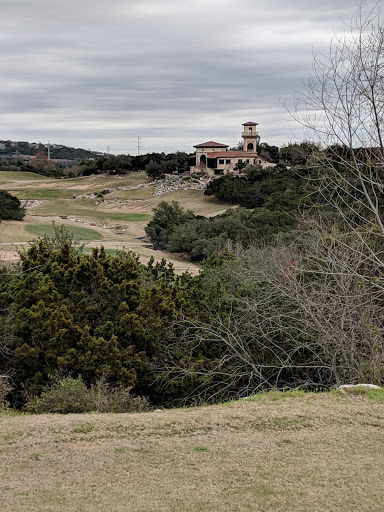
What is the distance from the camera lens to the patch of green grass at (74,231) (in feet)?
160

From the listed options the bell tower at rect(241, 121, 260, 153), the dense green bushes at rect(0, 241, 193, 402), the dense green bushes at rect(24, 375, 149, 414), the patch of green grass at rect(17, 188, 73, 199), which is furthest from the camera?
the bell tower at rect(241, 121, 260, 153)

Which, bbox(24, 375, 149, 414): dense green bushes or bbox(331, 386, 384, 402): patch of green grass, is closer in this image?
bbox(331, 386, 384, 402): patch of green grass

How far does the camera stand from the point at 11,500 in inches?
237

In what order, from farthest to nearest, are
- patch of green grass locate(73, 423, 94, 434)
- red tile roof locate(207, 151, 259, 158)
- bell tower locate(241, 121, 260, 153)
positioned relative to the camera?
bell tower locate(241, 121, 260, 153) → red tile roof locate(207, 151, 259, 158) → patch of green grass locate(73, 423, 94, 434)

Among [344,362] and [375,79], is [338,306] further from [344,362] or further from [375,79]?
[375,79]

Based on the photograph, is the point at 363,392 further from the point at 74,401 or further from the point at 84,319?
the point at 84,319

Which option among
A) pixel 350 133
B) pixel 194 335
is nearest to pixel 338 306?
pixel 194 335

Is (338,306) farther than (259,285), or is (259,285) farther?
(259,285)

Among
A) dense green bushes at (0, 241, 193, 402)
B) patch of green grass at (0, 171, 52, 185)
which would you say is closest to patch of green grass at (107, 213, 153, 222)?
patch of green grass at (0, 171, 52, 185)

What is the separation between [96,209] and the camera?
245ft

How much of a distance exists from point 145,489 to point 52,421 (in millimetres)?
2543

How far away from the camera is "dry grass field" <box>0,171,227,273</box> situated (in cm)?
4683

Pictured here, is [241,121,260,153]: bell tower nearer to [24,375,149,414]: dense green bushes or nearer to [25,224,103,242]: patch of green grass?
[25,224,103,242]: patch of green grass

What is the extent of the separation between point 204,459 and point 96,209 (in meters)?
69.0
